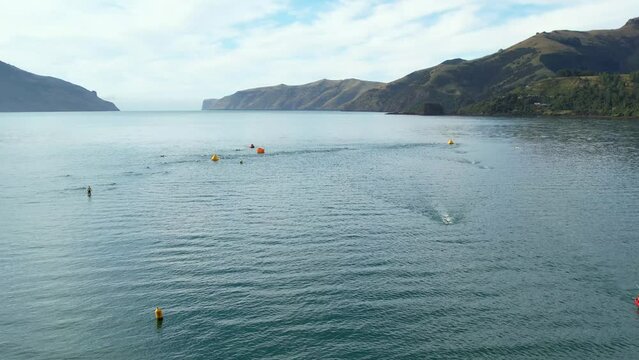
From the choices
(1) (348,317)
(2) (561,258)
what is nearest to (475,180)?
(2) (561,258)

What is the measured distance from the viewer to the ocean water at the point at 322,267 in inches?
1558

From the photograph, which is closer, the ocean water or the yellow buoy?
the ocean water

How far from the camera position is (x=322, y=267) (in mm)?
54312

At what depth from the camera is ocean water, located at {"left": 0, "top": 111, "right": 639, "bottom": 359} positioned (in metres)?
39.6

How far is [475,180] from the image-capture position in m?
109

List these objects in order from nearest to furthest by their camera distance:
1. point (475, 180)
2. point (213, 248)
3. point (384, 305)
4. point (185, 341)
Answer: point (185, 341) < point (384, 305) < point (213, 248) < point (475, 180)

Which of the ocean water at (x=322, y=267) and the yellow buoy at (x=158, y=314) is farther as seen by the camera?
the yellow buoy at (x=158, y=314)

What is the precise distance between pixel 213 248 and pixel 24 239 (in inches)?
1080

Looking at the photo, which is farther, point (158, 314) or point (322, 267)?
point (322, 267)

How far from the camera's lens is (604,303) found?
45719mm

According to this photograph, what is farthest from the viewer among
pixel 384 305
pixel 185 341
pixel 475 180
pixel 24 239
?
pixel 475 180

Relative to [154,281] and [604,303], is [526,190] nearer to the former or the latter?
[604,303]

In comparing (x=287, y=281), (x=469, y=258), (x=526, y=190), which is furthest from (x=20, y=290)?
(x=526, y=190)

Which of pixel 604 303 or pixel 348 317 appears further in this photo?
pixel 604 303
